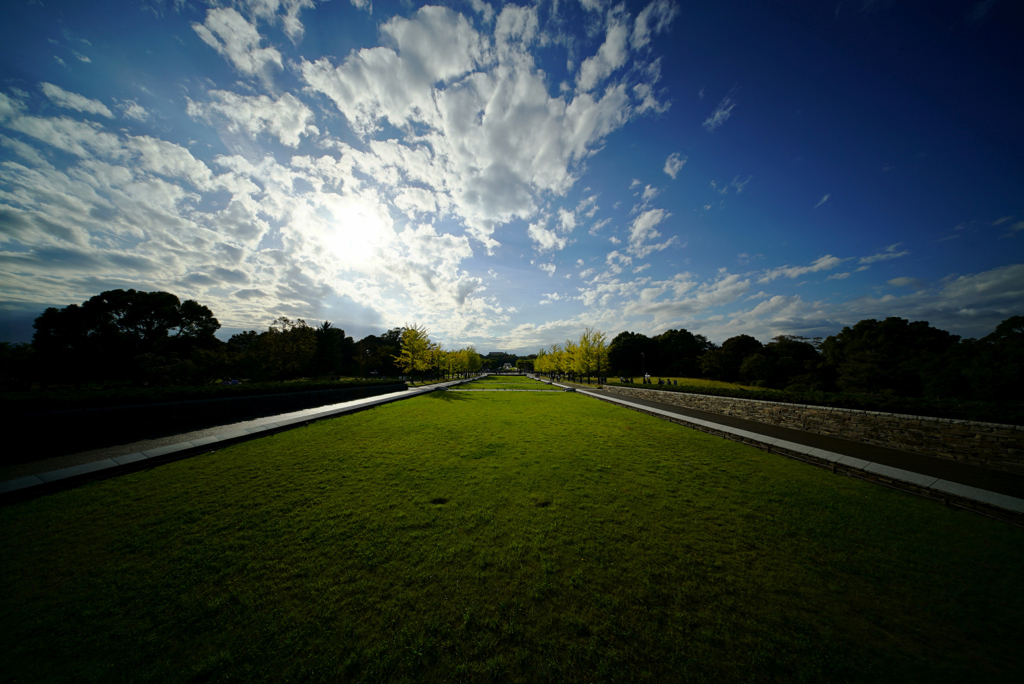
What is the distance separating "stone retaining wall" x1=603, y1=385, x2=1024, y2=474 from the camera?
19.9 feet

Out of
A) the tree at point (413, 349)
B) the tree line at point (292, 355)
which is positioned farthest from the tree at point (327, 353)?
the tree at point (413, 349)

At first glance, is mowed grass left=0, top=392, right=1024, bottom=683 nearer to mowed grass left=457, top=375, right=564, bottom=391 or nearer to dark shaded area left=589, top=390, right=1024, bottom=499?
dark shaded area left=589, top=390, right=1024, bottom=499

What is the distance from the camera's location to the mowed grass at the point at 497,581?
2162 millimetres

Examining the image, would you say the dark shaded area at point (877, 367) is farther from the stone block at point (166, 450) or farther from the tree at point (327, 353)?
the tree at point (327, 353)

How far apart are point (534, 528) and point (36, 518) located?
250 inches

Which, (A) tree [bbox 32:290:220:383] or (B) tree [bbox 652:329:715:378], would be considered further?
(B) tree [bbox 652:329:715:378]

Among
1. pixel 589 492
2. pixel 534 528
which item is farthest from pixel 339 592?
pixel 589 492

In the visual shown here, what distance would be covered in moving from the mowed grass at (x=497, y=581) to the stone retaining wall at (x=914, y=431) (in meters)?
3.58

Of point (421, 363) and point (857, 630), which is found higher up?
point (421, 363)

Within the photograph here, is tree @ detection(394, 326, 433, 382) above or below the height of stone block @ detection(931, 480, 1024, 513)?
above

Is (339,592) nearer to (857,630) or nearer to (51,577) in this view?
(51,577)

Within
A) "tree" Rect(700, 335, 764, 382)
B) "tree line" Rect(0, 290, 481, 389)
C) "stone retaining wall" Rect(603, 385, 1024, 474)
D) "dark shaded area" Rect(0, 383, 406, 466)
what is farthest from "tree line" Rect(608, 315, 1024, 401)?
"tree line" Rect(0, 290, 481, 389)

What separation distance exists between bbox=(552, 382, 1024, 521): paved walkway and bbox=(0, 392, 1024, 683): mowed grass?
406 mm

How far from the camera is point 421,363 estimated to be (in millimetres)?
27516
